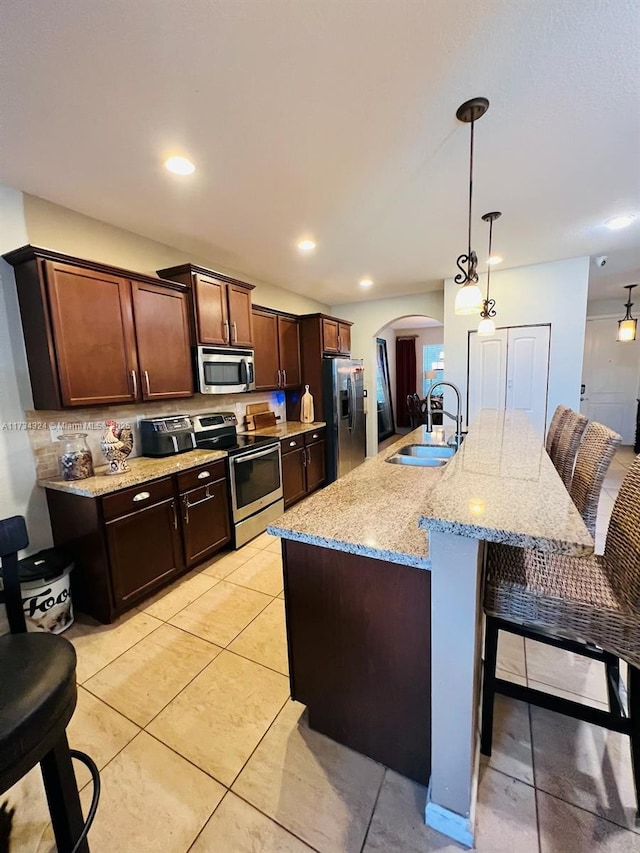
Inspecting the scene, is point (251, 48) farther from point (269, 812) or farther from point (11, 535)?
point (269, 812)

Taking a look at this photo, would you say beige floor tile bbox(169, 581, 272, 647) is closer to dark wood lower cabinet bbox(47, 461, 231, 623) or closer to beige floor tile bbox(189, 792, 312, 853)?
dark wood lower cabinet bbox(47, 461, 231, 623)

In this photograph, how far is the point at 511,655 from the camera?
6.06 ft

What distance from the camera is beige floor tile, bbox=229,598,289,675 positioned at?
186 cm

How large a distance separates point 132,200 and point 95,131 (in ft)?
2.17

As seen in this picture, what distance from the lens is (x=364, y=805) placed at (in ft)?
3.95

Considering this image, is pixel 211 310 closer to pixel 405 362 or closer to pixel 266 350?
pixel 266 350

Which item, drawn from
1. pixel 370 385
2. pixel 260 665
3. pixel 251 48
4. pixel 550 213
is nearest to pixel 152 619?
pixel 260 665

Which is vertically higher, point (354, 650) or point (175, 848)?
point (354, 650)

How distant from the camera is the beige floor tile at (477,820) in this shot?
1.09 m

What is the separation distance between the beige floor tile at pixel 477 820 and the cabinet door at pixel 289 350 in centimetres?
365

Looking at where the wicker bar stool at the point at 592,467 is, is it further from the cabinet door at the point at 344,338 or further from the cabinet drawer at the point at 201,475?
the cabinet door at the point at 344,338

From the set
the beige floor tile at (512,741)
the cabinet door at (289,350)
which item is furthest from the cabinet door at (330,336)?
the beige floor tile at (512,741)


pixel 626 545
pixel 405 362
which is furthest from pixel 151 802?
pixel 405 362

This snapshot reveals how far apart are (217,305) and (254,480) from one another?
1.62m
